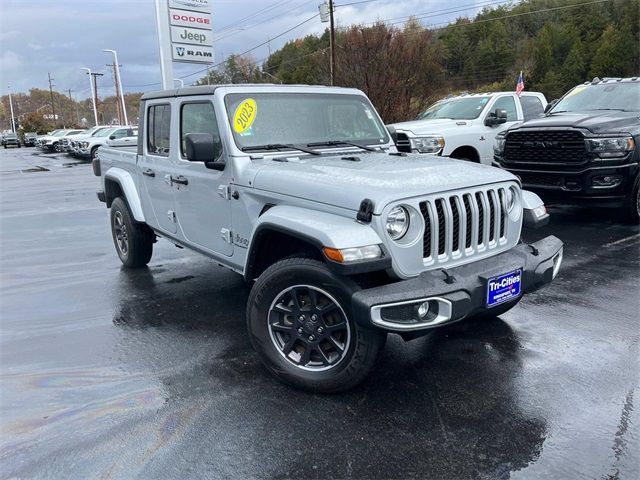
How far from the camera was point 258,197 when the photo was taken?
3.80 meters

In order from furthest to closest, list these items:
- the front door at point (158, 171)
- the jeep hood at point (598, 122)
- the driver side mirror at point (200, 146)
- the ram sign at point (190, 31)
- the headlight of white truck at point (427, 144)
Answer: the ram sign at point (190, 31)
the headlight of white truck at point (427, 144)
the jeep hood at point (598, 122)
the front door at point (158, 171)
the driver side mirror at point (200, 146)

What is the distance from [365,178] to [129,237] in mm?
3777

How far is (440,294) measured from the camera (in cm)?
294

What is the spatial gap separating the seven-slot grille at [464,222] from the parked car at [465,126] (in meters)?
5.21

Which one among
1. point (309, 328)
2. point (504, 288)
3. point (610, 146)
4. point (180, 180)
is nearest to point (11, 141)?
point (180, 180)

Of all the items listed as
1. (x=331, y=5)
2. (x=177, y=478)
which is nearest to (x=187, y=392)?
(x=177, y=478)

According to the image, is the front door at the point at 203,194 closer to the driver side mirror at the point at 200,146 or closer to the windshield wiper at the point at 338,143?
the driver side mirror at the point at 200,146

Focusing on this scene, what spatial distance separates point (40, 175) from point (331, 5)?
18.3 m

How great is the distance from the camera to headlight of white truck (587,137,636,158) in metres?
6.95

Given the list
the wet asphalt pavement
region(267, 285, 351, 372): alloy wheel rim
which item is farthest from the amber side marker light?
the wet asphalt pavement

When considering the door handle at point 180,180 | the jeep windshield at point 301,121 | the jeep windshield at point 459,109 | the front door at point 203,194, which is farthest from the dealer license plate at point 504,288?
the jeep windshield at point 459,109

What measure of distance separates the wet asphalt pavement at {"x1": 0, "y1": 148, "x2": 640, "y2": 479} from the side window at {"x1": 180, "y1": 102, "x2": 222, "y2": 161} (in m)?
1.57

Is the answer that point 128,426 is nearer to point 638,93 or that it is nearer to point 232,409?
point 232,409

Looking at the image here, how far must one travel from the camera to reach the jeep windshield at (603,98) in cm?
808
